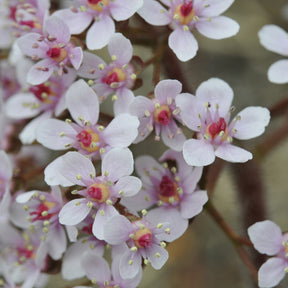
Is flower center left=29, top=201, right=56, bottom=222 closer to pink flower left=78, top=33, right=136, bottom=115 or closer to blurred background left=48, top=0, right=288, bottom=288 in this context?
pink flower left=78, top=33, right=136, bottom=115

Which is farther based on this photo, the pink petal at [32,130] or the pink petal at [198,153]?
the pink petal at [32,130]

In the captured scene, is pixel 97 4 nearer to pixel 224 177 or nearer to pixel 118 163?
pixel 118 163

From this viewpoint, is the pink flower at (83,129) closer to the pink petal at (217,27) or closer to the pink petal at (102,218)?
the pink petal at (102,218)

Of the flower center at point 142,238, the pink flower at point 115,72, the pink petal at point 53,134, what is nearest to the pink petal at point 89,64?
the pink flower at point 115,72

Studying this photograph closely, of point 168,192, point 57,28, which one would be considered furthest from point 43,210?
point 57,28

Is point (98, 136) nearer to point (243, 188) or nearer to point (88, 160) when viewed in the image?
point (88, 160)

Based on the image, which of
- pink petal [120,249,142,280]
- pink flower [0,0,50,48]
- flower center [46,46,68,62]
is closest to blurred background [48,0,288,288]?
pink flower [0,0,50,48]
